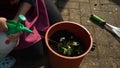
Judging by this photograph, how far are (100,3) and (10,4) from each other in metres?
1.26

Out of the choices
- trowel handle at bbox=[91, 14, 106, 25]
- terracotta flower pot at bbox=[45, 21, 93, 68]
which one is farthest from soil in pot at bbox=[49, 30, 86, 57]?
trowel handle at bbox=[91, 14, 106, 25]

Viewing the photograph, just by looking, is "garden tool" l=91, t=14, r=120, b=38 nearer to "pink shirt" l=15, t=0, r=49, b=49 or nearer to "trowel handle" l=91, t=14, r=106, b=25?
"trowel handle" l=91, t=14, r=106, b=25

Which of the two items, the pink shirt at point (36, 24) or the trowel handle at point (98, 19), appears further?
the trowel handle at point (98, 19)

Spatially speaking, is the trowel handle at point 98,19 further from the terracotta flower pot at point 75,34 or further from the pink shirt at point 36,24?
the pink shirt at point 36,24

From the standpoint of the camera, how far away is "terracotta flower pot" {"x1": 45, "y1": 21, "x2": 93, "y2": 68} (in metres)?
2.17

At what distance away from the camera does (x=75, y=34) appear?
7.86ft

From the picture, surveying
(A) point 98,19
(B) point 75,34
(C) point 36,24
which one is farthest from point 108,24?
(C) point 36,24

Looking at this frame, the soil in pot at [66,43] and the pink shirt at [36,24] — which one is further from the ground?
the pink shirt at [36,24]

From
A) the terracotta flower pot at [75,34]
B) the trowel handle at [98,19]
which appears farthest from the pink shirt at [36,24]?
the trowel handle at [98,19]

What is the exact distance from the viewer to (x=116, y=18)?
3.00 metres

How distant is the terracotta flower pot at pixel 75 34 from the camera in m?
2.17

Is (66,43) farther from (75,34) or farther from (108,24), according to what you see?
(108,24)

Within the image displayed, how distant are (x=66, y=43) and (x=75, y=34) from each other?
4.9 inches

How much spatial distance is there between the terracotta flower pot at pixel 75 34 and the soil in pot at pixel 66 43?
31mm
